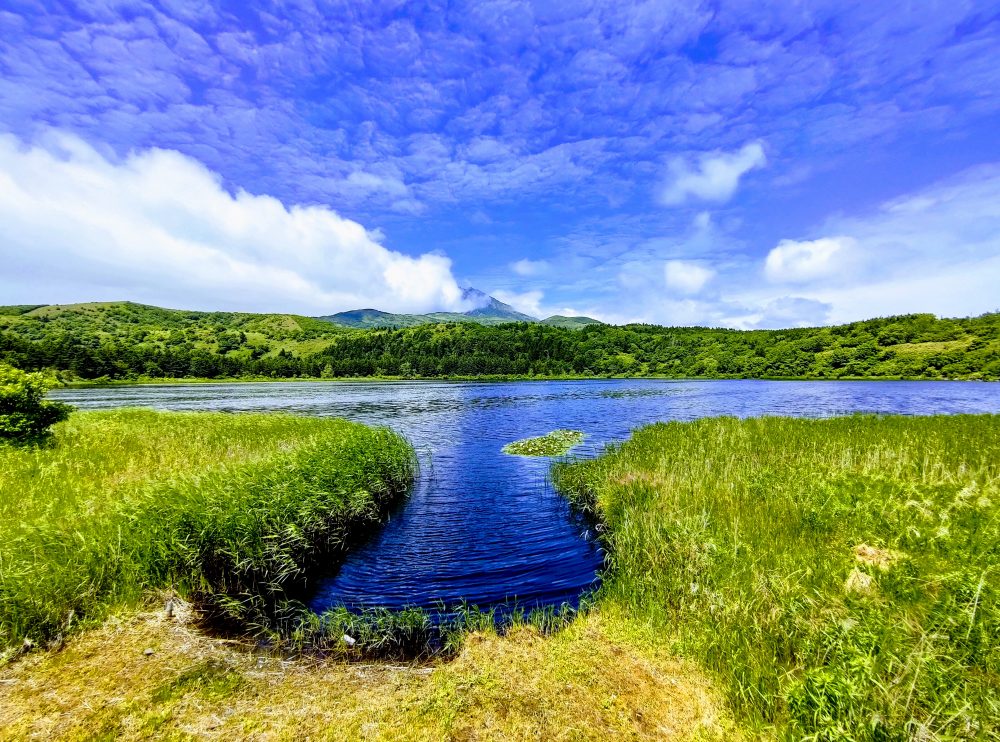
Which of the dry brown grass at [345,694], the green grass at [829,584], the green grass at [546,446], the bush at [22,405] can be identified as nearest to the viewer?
the green grass at [829,584]

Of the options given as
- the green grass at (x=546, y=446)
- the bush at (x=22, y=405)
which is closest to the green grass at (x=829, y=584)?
the green grass at (x=546, y=446)

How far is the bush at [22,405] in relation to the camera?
21266 mm

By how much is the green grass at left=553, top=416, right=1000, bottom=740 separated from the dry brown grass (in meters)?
1.23

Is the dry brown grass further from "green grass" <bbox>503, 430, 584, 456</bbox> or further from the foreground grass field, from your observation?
"green grass" <bbox>503, 430, 584, 456</bbox>

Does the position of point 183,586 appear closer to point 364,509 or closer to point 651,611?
point 364,509

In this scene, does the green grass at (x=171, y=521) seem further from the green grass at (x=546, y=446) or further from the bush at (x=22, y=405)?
the green grass at (x=546, y=446)

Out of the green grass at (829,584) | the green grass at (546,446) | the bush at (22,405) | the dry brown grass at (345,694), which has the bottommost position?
the green grass at (546,446)

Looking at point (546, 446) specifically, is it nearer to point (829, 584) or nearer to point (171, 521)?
point (171, 521)

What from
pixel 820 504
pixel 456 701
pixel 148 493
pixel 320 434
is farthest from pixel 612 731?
pixel 320 434

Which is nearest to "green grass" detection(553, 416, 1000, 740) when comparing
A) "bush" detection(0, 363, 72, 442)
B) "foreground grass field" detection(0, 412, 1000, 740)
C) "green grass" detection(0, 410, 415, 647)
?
"foreground grass field" detection(0, 412, 1000, 740)

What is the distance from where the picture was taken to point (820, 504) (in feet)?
44.1

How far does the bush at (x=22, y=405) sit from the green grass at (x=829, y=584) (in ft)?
92.3

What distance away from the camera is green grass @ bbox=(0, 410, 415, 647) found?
31.9 feet

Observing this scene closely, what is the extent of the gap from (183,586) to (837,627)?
1458cm
